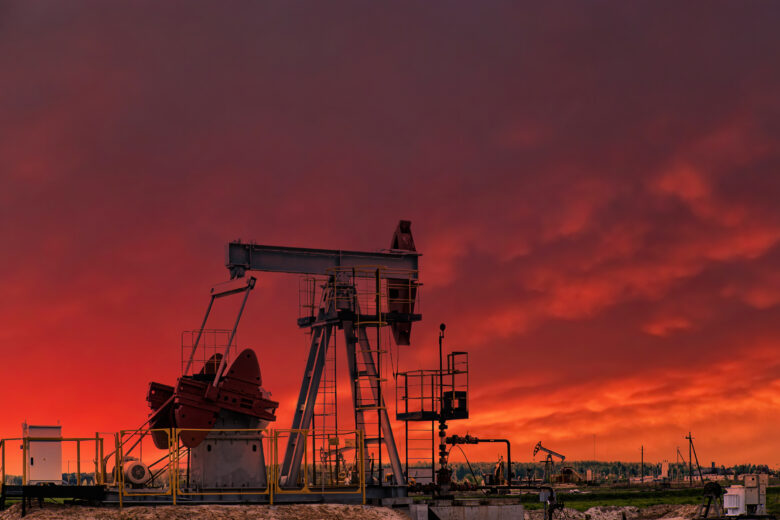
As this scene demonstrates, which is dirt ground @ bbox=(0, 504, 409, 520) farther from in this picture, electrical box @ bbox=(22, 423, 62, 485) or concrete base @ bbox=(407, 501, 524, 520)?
concrete base @ bbox=(407, 501, 524, 520)

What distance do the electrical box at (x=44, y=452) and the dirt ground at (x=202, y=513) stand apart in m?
0.72

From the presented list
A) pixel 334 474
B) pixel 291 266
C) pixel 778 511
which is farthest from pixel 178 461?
pixel 778 511

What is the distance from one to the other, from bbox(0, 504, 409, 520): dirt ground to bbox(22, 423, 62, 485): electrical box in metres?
0.72

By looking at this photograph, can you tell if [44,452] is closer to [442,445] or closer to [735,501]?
[442,445]

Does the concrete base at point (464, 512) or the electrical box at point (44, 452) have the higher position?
the electrical box at point (44, 452)

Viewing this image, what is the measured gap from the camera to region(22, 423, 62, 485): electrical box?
2488 cm

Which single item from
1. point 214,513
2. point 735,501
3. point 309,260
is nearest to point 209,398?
point 214,513

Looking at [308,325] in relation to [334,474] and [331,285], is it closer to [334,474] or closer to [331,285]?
[331,285]

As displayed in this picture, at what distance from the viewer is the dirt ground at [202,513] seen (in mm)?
22969

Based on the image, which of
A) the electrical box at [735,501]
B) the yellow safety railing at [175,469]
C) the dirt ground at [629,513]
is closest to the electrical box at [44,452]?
the yellow safety railing at [175,469]

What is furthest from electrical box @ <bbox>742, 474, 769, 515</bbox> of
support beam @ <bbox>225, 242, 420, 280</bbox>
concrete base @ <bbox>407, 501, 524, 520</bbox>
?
support beam @ <bbox>225, 242, 420, 280</bbox>

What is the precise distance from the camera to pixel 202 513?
23281 mm

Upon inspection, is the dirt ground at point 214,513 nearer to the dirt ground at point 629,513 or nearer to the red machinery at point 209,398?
the red machinery at point 209,398

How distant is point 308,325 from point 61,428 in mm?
7754
